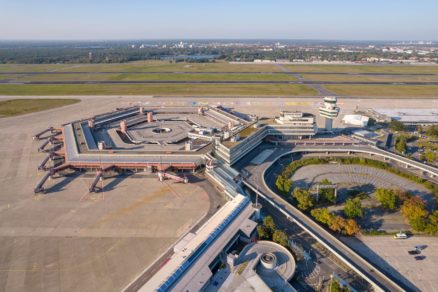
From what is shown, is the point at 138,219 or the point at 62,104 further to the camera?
the point at 62,104

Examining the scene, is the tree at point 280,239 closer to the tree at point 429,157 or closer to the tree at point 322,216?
the tree at point 322,216

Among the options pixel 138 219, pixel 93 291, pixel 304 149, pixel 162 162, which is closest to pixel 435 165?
pixel 304 149

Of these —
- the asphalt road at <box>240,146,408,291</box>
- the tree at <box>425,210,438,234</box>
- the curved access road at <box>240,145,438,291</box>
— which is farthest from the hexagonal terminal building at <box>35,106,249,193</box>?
the tree at <box>425,210,438,234</box>

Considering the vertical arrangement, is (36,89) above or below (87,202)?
above

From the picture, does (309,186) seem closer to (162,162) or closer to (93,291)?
(162,162)

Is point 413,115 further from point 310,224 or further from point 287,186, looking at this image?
point 310,224

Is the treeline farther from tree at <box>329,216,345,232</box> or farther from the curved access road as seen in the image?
tree at <box>329,216,345,232</box>

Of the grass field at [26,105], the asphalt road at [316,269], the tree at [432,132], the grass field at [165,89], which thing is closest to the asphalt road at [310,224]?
the asphalt road at [316,269]
